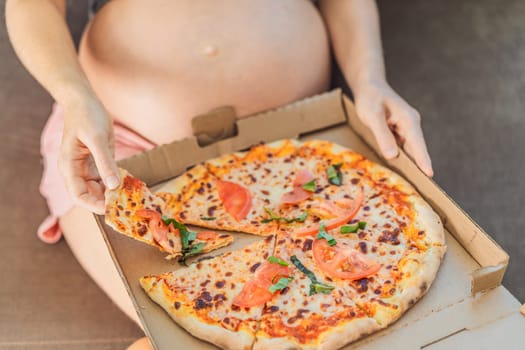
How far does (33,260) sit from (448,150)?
3.41ft

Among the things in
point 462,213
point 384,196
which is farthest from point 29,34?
point 462,213

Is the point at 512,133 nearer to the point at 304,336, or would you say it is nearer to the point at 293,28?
the point at 293,28

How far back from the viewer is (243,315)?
1226 millimetres

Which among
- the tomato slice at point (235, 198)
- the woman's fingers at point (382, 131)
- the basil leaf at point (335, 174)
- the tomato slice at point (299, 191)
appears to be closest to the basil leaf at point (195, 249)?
the tomato slice at point (235, 198)

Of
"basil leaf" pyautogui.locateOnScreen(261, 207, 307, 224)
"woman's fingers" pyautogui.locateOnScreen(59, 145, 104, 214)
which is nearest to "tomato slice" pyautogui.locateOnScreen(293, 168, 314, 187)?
"basil leaf" pyautogui.locateOnScreen(261, 207, 307, 224)

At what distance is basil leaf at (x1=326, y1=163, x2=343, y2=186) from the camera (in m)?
1.49

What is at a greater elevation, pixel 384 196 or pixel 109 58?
pixel 109 58

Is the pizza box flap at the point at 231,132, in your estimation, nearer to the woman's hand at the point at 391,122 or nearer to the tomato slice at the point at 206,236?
the woman's hand at the point at 391,122

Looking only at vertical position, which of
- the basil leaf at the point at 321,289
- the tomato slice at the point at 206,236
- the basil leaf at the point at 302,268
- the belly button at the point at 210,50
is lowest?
the tomato slice at the point at 206,236

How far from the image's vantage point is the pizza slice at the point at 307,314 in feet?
3.82

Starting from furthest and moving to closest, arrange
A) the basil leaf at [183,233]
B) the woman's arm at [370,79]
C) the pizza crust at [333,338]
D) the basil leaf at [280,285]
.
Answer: the woman's arm at [370,79], the basil leaf at [183,233], the basil leaf at [280,285], the pizza crust at [333,338]

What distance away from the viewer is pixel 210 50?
1558 mm

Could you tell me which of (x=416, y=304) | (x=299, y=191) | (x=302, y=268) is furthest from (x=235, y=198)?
(x=416, y=304)

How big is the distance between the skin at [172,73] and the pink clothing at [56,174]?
2 centimetres
